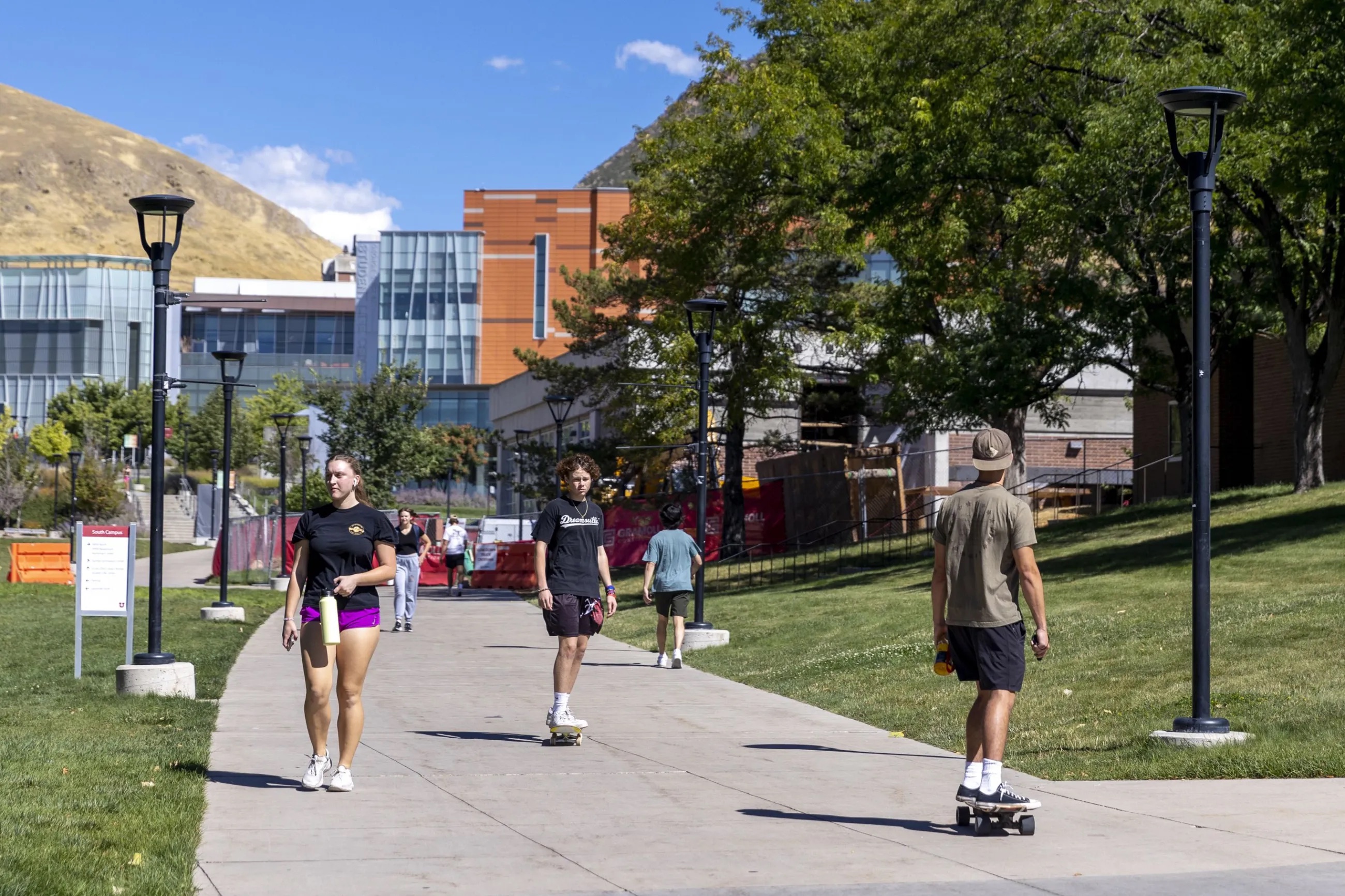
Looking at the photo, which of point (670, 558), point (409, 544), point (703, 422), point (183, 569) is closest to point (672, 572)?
point (670, 558)

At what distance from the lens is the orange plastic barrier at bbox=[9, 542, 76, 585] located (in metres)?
36.1

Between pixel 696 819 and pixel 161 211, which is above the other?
pixel 161 211

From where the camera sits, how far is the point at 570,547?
10.4 m

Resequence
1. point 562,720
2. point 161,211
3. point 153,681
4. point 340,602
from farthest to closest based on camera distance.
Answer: point 161,211 → point 153,681 → point 562,720 → point 340,602

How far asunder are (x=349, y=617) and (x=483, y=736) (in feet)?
10.4

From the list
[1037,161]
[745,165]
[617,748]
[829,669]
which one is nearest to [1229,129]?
[1037,161]

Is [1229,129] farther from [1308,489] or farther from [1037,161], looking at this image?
[1308,489]

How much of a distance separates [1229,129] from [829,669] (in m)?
13.0

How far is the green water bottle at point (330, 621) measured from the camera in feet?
25.7

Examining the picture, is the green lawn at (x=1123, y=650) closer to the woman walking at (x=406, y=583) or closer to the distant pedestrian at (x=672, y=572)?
the distant pedestrian at (x=672, y=572)

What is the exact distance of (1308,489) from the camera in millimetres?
26812

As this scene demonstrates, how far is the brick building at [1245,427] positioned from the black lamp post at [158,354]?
23009 millimetres

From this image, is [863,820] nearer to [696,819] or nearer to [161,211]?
[696,819]

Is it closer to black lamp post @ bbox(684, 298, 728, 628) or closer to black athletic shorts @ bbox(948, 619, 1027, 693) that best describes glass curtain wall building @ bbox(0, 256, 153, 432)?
black lamp post @ bbox(684, 298, 728, 628)
